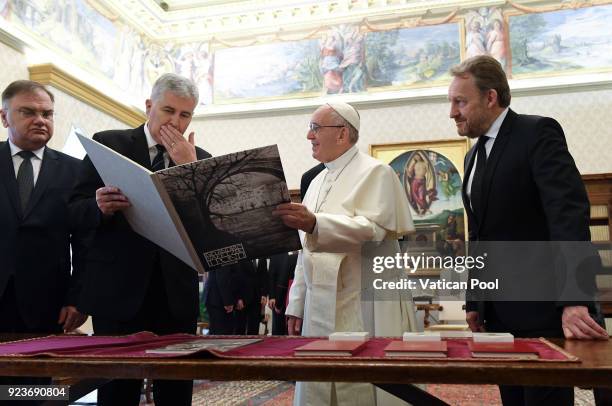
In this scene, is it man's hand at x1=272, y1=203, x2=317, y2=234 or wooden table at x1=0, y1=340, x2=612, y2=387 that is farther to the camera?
man's hand at x1=272, y1=203, x2=317, y2=234

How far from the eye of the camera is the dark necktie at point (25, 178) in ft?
11.3

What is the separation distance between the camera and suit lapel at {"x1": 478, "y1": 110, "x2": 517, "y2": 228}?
2.66 meters

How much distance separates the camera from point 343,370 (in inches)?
55.7

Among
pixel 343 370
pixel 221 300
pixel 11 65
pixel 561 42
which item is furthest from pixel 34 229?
pixel 561 42

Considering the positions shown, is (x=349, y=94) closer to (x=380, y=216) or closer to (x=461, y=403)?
(x=461, y=403)

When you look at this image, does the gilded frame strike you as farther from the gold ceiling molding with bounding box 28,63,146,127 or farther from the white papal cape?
the white papal cape

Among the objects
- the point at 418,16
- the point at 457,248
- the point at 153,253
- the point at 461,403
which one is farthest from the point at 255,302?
the point at 418,16

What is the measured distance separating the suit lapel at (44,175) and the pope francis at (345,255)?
160 cm

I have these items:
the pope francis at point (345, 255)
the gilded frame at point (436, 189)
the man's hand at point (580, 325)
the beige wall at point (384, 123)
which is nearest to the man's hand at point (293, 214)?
the pope francis at point (345, 255)

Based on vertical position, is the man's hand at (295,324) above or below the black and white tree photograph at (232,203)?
below

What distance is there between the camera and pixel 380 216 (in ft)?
10.3

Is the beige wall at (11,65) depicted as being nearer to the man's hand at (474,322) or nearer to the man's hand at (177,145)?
the man's hand at (177,145)

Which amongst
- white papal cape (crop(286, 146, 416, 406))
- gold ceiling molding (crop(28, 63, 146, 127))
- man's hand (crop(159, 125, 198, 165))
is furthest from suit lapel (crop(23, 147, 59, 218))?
gold ceiling molding (crop(28, 63, 146, 127))

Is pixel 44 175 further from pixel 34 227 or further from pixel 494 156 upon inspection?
pixel 494 156
